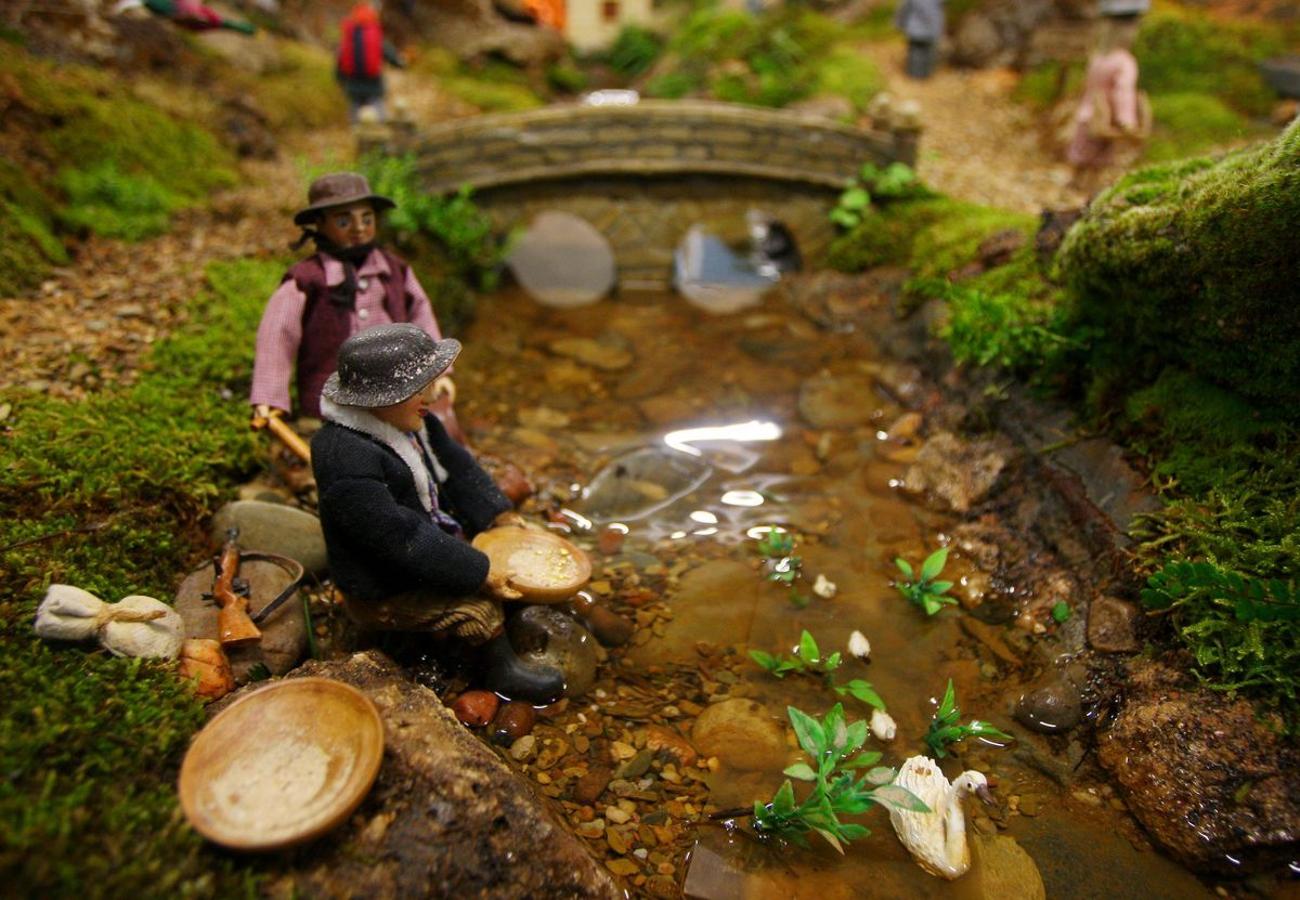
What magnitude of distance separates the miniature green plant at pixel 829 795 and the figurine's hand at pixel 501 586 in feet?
5.00

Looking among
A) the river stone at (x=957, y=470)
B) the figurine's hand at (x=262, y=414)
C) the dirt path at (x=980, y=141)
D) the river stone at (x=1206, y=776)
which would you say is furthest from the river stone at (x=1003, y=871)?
the dirt path at (x=980, y=141)

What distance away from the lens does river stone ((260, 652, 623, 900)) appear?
2.55 meters

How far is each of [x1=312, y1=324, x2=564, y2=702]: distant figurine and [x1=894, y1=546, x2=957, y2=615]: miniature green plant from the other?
7.96 ft

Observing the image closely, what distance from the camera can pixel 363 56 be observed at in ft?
31.3

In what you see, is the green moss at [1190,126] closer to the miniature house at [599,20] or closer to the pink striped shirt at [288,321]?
the pink striped shirt at [288,321]

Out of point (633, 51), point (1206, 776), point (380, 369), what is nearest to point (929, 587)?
point (1206, 776)

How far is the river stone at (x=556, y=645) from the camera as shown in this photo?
4.14 meters

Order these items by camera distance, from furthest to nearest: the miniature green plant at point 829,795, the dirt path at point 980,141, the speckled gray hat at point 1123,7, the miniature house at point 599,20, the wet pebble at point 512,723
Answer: the miniature house at point 599,20, the dirt path at point 980,141, the speckled gray hat at point 1123,7, the wet pebble at point 512,723, the miniature green plant at point 829,795

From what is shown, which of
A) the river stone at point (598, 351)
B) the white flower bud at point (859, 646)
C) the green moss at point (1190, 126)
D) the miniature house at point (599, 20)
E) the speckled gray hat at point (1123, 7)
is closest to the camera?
the white flower bud at point (859, 646)

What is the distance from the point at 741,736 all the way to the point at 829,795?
669 millimetres

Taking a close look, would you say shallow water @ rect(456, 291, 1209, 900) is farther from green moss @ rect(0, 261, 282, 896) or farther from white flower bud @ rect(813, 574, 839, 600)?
green moss @ rect(0, 261, 282, 896)

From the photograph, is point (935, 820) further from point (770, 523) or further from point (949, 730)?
point (770, 523)

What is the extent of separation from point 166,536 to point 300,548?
705 mm

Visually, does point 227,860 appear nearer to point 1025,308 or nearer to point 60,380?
point 60,380
